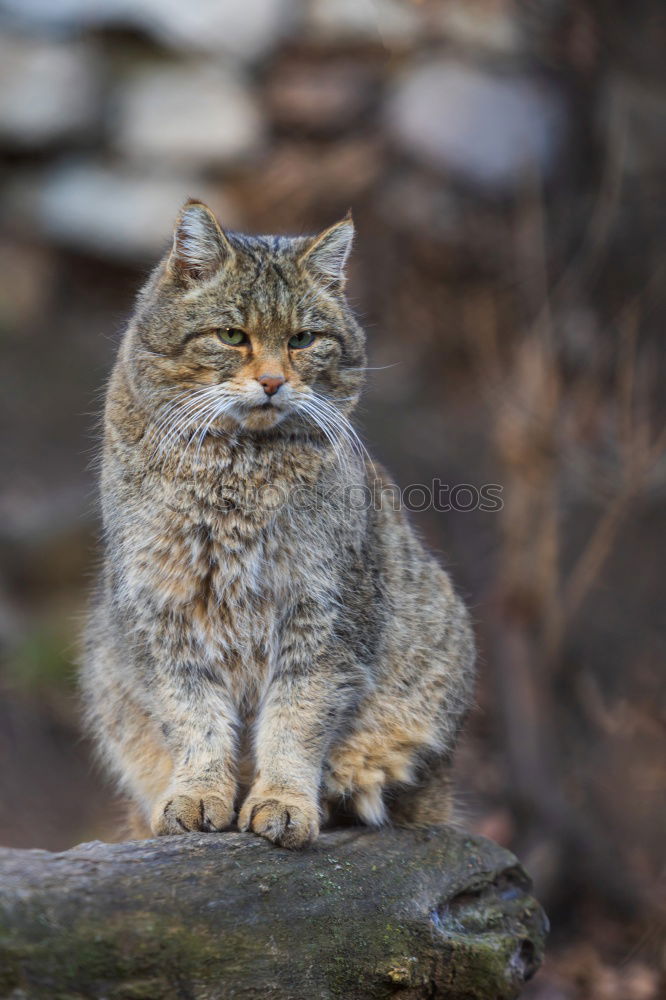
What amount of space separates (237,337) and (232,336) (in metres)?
0.02

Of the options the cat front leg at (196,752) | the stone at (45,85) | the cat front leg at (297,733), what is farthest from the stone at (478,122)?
the cat front leg at (196,752)

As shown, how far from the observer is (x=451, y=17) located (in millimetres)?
9914

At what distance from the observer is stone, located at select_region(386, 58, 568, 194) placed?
927cm

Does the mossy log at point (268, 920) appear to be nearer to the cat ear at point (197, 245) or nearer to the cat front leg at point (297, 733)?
the cat front leg at point (297, 733)

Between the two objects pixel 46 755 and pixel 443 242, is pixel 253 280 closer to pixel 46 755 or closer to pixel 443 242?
pixel 46 755

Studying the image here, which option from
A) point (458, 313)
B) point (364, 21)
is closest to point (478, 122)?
point (364, 21)

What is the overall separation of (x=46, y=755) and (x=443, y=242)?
5.15 metres

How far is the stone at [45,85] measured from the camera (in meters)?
10.3

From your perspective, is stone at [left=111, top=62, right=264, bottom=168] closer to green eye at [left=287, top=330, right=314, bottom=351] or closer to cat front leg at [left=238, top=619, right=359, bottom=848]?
green eye at [left=287, top=330, right=314, bottom=351]

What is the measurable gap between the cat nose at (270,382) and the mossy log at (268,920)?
4.36 feet

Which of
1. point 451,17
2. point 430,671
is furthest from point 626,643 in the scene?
point 451,17

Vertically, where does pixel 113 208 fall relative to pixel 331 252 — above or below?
above

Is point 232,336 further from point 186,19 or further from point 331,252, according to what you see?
point 186,19

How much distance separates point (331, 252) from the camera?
12.4 feet
